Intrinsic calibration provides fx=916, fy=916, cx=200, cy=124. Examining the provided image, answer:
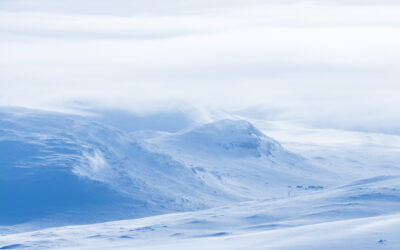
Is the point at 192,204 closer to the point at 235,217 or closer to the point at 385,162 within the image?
the point at 235,217

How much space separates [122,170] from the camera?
3233 inches

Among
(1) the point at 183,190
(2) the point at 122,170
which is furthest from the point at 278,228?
(2) the point at 122,170

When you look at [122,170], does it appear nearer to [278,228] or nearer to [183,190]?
[183,190]

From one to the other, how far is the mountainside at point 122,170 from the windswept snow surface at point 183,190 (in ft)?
0.47

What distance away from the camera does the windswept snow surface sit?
31.3 meters

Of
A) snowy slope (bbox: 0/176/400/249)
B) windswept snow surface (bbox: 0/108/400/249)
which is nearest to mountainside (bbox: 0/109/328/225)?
windswept snow surface (bbox: 0/108/400/249)

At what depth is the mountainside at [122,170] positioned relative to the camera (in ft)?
235

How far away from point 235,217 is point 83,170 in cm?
4201

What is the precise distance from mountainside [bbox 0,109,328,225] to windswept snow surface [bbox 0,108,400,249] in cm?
14

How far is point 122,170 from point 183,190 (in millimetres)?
6082

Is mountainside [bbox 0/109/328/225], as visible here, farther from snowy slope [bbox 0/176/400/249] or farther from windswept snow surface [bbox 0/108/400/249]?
snowy slope [bbox 0/176/400/249]

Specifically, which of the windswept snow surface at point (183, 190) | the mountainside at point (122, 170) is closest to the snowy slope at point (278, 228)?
Result: the windswept snow surface at point (183, 190)

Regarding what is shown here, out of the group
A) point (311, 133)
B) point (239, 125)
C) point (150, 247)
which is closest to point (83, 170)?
point (239, 125)

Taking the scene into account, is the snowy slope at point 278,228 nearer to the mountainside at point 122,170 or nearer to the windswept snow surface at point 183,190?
the windswept snow surface at point 183,190
